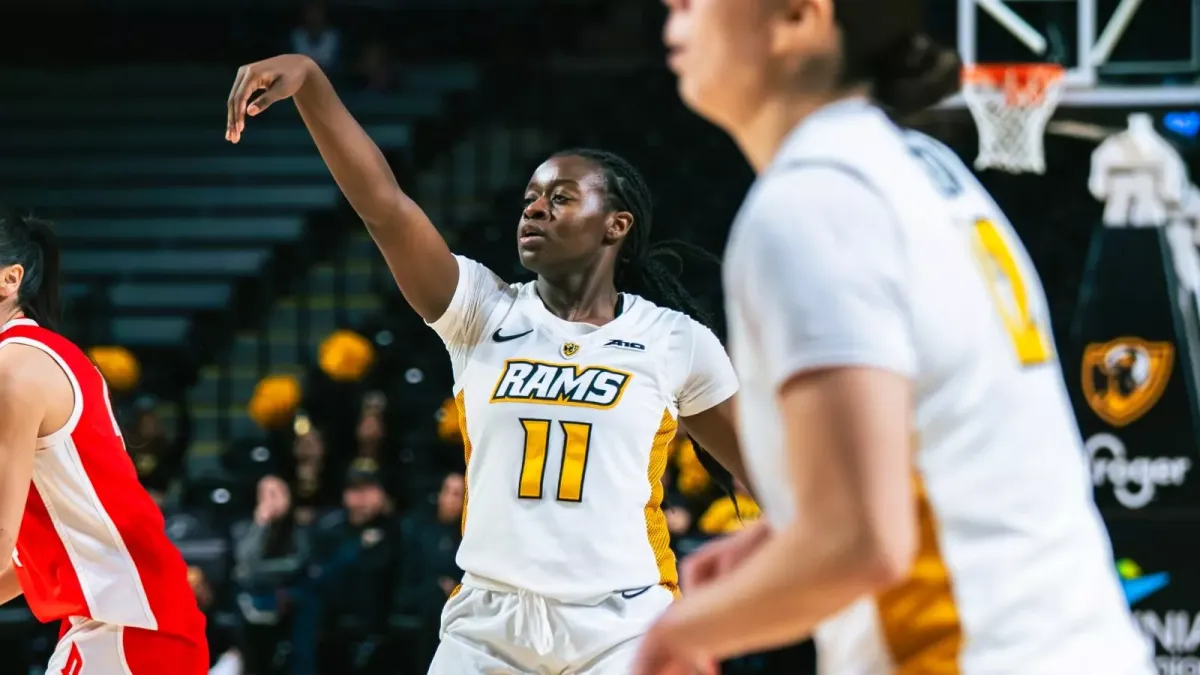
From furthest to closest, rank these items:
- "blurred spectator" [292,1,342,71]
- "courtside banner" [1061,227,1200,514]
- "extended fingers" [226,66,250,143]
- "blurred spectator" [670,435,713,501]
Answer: "blurred spectator" [292,1,342,71] < "blurred spectator" [670,435,713,501] < "courtside banner" [1061,227,1200,514] < "extended fingers" [226,66,250,143]

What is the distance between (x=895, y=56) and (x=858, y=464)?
19.7 inches

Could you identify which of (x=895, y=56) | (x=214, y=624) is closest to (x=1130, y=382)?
(x=214, y=624)

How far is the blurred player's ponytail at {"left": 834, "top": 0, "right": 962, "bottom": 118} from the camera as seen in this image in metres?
1.70

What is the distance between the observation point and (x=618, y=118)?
12.7m

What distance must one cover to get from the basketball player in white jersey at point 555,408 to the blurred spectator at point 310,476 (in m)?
5.47

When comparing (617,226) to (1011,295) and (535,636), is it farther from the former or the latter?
(1011,295)

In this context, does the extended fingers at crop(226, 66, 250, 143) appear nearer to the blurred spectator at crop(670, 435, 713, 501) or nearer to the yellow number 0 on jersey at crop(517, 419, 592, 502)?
the yellow number 0 on jersey at crop(517, 419, 592, 502)

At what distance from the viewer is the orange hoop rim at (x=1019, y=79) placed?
29.5ft

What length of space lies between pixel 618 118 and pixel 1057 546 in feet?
36.9

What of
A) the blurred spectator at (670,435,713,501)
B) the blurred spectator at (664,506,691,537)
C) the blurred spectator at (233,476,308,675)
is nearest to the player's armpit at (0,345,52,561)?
the blurred spectator at (664,506,691,537)

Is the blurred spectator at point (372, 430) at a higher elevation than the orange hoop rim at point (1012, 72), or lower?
lower

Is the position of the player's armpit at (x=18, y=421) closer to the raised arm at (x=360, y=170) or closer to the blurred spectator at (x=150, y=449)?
the raised arm at (x=360, y=170)

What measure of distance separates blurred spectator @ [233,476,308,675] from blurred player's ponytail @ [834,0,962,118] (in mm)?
6812

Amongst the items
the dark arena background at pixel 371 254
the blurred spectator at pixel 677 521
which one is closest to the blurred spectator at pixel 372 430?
the dark arena background at pixel 371 254
